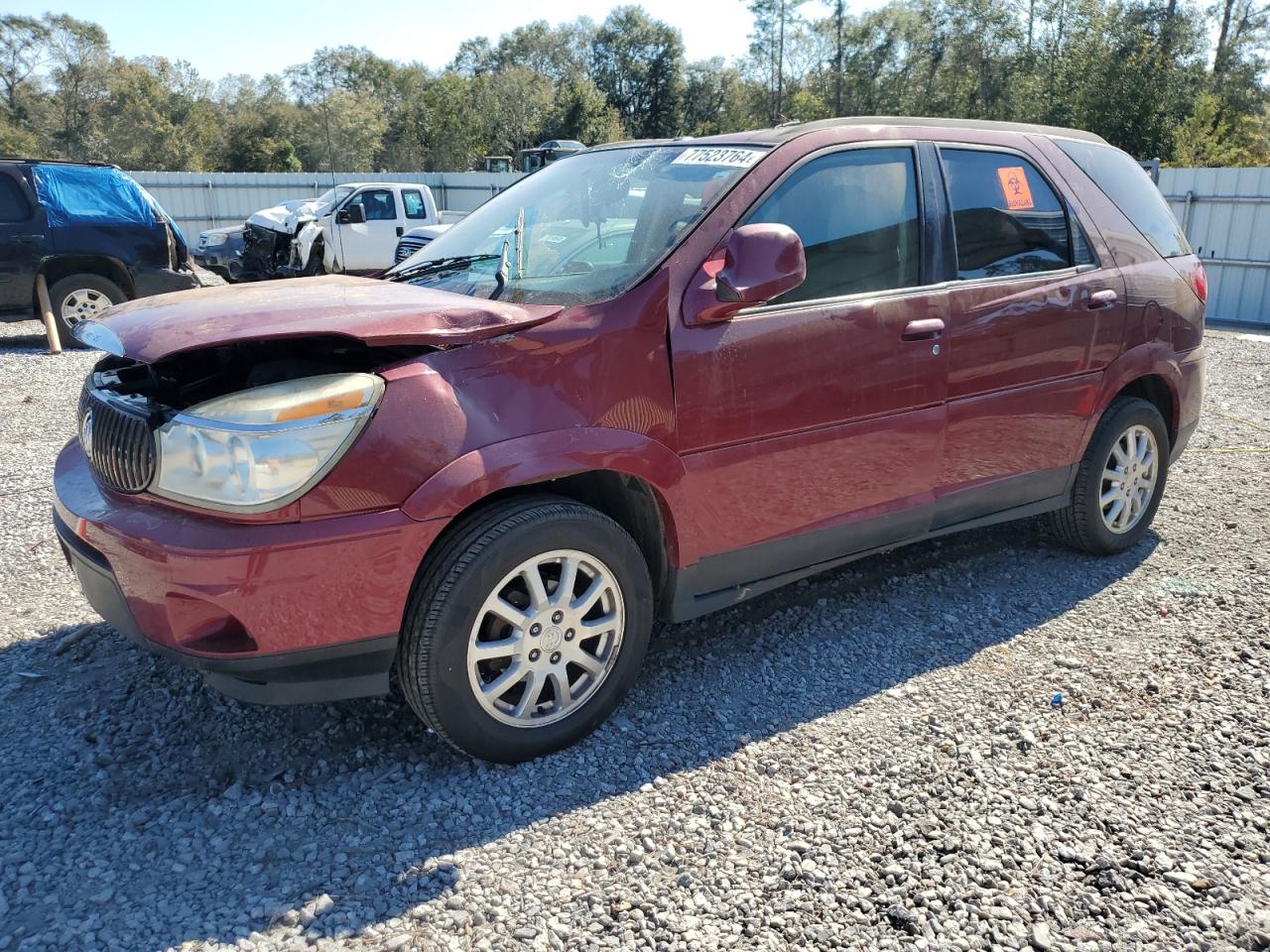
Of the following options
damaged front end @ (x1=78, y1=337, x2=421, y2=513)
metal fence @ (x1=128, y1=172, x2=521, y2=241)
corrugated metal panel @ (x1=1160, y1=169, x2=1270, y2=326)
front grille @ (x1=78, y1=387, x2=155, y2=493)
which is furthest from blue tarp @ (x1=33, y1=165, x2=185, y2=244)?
corrugated metal panel @ (x1=1160, y1=169, x2=1270, y2=326)

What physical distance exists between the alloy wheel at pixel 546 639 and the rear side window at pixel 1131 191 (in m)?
3.11

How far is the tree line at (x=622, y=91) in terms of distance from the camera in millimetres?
45719

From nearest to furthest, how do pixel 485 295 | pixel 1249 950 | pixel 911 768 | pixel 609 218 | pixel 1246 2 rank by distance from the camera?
1. pixel 1249 950
2. pixel 911 768
3. pixel 485 295
4. pixel 609 218
5. pixel 1246 2

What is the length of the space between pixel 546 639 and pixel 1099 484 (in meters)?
2.98

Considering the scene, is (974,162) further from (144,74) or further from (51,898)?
(144,74)

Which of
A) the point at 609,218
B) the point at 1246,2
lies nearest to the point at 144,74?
the point at 1246,2

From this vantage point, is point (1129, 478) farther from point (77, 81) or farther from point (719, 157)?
point (77, 81)

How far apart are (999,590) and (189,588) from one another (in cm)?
340

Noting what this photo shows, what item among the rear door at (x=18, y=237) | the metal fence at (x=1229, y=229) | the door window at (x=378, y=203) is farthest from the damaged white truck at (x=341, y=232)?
the rear door at (x=18, y=237)

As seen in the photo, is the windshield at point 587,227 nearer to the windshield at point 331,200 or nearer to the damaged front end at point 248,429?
the damaged front end at point 248,429

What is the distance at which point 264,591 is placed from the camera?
2.46 meters

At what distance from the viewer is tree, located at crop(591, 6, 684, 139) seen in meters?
66.2

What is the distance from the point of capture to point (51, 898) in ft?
7.76

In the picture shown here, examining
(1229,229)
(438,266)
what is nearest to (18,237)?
(438,266)
